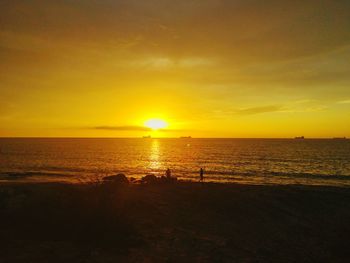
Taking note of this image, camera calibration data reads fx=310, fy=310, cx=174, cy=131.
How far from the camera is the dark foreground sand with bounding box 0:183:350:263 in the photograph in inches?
475

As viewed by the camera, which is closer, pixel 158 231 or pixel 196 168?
pixel 158 231

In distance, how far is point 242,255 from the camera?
12.8 meters

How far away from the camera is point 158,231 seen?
50.3ft

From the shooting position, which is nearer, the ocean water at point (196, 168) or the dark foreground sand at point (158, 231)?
the dark foreground sand at point (158, 231)

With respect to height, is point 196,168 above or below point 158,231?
below

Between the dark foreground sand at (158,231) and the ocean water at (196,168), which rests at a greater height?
the dark foreground sand at (158,231)

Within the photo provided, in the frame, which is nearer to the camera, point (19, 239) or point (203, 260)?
point (203, 260)

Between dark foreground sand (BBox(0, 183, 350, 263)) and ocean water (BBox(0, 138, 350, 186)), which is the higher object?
dark foreground sand (BBox(0, 183, 350, 263))

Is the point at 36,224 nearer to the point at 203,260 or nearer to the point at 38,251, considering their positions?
the point at 38,251

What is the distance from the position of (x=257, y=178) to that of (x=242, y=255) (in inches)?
1596

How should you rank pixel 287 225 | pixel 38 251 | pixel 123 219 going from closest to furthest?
pixel 38 251, pixel 123 219, pixel 287 225

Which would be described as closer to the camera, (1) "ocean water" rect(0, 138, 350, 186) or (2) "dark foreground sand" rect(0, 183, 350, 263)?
(2) "dark foreground sand" rect(0, 183, 350, 263)

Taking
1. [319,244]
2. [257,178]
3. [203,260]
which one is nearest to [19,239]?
[203,260]

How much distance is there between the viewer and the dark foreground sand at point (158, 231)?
39.6ft
